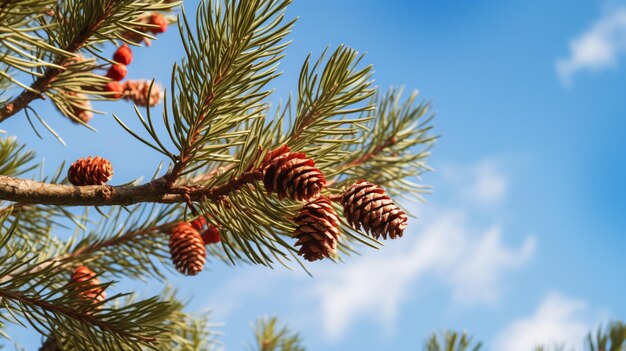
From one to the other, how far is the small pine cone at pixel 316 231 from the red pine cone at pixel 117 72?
2.01 ft

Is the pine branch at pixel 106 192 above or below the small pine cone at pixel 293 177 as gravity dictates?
below

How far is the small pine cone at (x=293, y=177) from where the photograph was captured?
873mm

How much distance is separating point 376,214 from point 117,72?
70cm

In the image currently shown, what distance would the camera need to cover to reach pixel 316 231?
35.2 inches

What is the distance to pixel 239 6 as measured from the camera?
925mm

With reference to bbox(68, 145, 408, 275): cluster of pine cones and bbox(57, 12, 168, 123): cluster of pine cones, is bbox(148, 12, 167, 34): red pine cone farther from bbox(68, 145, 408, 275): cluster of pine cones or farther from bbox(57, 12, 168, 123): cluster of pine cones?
bbox(68, 145, 408, 275): cluster of pine cones

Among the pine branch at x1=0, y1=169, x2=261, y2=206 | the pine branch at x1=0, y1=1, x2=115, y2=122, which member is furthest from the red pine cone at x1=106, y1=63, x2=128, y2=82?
the pine branch at x1=0, y1=169, x2=261, y2=206

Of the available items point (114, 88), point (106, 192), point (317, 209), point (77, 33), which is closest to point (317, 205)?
point (317, 209)

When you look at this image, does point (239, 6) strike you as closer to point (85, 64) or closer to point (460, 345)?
point (85, 64)

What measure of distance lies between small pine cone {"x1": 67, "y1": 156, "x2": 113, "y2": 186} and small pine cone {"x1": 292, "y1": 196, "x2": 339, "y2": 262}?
333mm

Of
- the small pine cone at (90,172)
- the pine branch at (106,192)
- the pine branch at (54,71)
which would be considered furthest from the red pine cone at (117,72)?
the pine branch at (106,192)

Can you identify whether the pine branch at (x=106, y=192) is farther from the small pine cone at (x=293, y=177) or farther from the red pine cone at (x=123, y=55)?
the red pine cone at (x=123, y=55)

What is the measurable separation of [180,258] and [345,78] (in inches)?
16.7

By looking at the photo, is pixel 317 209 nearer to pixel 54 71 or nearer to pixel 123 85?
pixel 54 71
